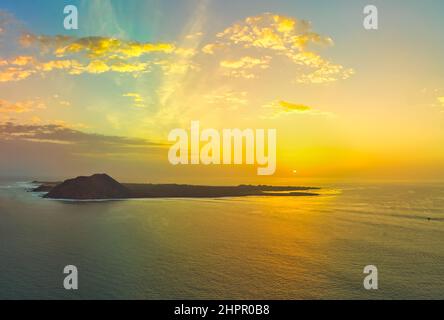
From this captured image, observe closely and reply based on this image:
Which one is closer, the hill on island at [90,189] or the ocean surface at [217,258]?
the ocean surface at [217,258]

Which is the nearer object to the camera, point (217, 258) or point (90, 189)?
point (217, 258)

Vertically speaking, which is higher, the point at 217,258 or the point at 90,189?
the point at 90,189

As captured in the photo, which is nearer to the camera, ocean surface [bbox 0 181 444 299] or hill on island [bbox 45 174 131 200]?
ocean surface [bbox 0 181 444 299]

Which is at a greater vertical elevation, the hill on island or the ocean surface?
the hill on island

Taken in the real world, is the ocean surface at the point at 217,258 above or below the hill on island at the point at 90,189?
below
